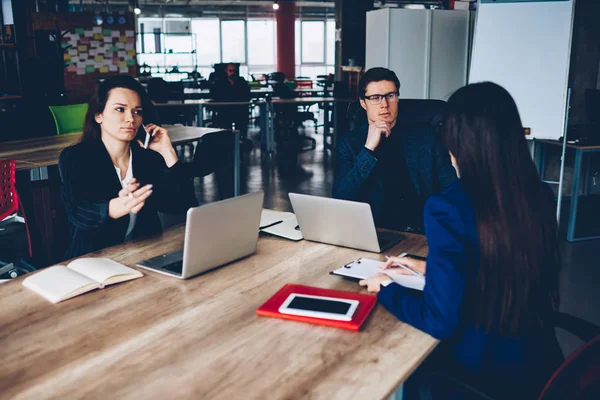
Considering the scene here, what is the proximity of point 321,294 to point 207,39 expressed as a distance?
17151mm

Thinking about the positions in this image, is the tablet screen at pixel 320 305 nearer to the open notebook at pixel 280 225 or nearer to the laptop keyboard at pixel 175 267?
the laptop keyboard at pixel 175 267

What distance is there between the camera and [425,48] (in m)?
6.30

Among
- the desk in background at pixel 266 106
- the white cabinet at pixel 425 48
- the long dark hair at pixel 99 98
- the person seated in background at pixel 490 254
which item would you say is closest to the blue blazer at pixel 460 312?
the person seated in background at pixel 490 254

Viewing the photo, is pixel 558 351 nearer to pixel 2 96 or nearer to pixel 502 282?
pixel 502 282

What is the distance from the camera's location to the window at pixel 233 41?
697 inches

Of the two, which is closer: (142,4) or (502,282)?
(502,282)

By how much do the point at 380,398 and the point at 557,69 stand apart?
4423 millimetres

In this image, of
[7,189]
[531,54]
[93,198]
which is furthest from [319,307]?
[531,54]

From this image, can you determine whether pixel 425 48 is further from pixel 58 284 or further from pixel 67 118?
pixel 58 284

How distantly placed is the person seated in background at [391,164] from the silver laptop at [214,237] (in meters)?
0.85

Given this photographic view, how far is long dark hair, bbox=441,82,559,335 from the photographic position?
133 cm

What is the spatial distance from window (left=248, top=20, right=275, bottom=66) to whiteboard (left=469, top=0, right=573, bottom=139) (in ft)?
44.1

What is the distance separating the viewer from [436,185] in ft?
9.23

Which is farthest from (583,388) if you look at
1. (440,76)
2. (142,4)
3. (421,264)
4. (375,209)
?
(142,4)
